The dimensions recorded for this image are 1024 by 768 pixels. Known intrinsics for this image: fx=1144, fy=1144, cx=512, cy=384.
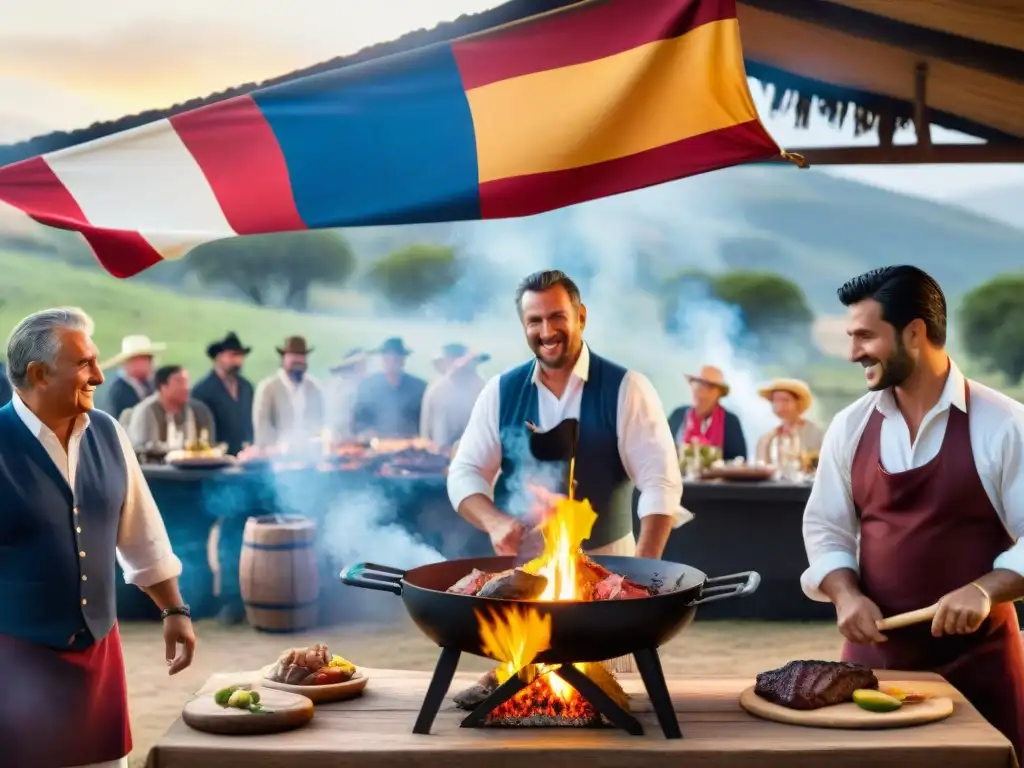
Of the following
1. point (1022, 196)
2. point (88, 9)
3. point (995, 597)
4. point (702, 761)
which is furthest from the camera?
point (1022, 196)

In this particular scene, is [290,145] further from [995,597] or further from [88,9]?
[88,9]

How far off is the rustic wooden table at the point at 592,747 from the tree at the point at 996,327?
19.1 meters

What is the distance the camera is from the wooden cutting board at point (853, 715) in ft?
8.29

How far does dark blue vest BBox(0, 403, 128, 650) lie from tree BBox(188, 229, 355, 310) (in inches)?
722

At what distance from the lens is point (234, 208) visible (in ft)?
8.37

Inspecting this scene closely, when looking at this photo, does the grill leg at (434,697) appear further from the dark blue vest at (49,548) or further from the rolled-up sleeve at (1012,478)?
the rolled-up sleeve at (1012,478)

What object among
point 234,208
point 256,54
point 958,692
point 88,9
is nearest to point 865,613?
point 958,692

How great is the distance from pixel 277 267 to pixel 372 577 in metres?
19.0

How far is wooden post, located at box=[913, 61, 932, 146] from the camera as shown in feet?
25.2

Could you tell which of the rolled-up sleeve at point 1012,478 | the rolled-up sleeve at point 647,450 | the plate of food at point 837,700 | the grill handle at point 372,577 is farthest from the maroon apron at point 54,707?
the rolled-up sleeve at point 1012,478

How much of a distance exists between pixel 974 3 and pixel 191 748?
501 cm

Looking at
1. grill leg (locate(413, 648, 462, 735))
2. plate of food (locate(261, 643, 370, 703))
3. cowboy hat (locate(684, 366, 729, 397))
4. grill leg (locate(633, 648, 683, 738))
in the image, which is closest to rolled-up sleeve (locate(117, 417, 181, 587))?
plate of food (locate(261, 643, 370, 703))

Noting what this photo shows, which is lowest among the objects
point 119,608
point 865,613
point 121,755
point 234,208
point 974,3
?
point 119,608

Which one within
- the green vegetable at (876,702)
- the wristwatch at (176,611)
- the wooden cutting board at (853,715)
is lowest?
the wooden cutting board at (853,715)
